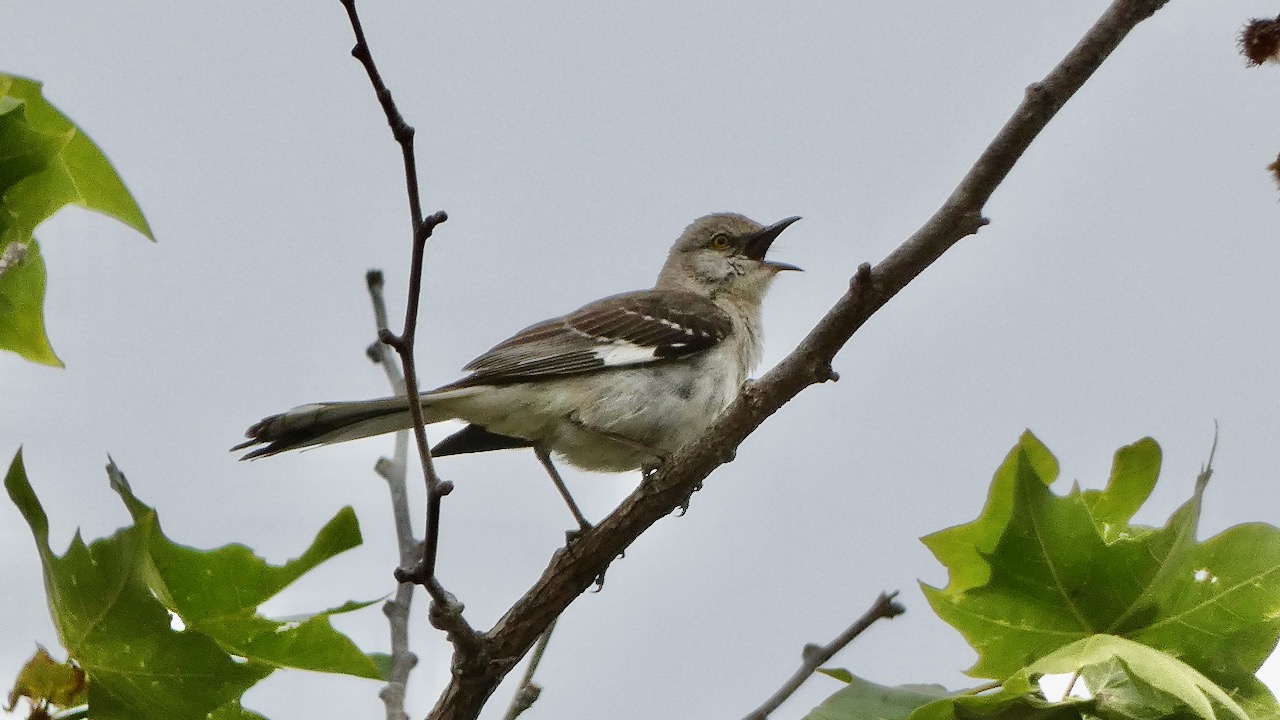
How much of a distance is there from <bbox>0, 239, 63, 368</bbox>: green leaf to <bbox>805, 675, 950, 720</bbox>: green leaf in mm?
2054

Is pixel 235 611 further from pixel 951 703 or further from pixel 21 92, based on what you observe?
pixel 951 703

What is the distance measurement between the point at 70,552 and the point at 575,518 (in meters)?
3.04

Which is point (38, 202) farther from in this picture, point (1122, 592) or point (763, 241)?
point (763, 241)

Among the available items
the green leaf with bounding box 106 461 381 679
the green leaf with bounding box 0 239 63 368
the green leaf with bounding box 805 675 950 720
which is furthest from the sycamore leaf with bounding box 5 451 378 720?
the green leaf with bounding box 805 675 950 720

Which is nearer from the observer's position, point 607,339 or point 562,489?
point 562,489

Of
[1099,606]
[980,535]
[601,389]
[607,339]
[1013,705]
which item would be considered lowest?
[1013,705]

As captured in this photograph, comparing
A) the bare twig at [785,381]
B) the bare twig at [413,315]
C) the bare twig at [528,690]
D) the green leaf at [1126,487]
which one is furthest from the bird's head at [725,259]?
the green leaf at [1126,487]

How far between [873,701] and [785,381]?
4.12ft

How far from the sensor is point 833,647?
3.55 m

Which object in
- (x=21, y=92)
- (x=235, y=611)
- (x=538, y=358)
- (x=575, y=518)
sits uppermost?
(x=538, y=358)

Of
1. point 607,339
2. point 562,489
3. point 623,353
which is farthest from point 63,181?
point 607,339

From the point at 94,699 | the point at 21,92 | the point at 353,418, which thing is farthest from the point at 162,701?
the point at 353,418

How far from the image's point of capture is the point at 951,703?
2.45m

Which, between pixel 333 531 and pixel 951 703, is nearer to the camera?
pixel 951 703
